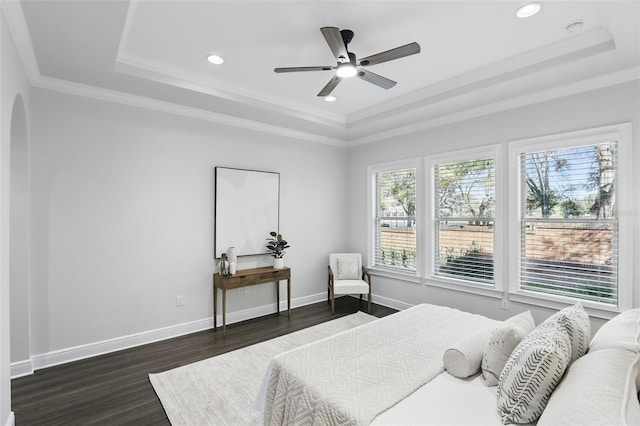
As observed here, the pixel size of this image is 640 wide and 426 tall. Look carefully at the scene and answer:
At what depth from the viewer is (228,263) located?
13.0 ft

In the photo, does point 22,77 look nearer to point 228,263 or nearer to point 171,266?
point 171,266

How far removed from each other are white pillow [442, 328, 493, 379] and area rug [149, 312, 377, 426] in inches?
49.3

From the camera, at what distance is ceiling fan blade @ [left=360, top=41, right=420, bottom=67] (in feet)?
7.42

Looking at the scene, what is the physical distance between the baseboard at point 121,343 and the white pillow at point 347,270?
43.4 inches

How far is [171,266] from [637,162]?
485 cm

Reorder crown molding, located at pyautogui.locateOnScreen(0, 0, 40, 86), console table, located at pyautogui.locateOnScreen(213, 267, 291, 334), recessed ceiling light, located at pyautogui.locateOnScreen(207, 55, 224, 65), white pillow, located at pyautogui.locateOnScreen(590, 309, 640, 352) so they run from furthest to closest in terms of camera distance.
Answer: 1. console table, located at pyautogui.locateOnScreen(213, 267, 291, 334)
2. recessed ceiling light, located at pyautogui.locateOnScreen(207, 55, 224, 65)
3. crown molding, located at pyautogui.locateOnScreen(0, 0, 40, 86)
4. white pillow, located at pyautogui.locateOnScreen(590, 309, 640, 352)

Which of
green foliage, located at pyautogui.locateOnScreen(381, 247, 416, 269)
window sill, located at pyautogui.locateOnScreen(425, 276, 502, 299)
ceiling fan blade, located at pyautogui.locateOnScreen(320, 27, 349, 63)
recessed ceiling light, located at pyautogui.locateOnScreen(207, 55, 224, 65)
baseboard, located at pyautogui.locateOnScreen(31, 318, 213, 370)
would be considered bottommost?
baseboard, located at pyautogui.locateOnScreen(31, 318, 213, 370)

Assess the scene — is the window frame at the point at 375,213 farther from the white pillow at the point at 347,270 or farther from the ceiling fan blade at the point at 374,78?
the ceiling fan blade at the point at 374,78

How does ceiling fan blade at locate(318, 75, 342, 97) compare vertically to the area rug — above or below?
above

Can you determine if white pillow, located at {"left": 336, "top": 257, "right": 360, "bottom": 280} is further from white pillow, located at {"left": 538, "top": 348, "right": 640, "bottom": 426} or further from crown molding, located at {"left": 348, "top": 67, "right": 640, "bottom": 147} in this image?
white pillow, located at {"left": 538, "top": 348, "right": 640, "bottom": 426}

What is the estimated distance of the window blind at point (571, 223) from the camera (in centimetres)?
299

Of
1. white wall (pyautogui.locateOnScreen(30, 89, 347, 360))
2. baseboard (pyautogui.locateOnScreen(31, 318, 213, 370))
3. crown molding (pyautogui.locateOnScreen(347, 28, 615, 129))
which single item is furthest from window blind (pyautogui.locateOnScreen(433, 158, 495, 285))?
baseboard (pyautogui.locateOnScreen(31, 318, 213, 370))

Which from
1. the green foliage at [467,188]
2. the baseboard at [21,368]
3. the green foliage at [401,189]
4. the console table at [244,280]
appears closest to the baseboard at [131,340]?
the baseboard at [21,368]

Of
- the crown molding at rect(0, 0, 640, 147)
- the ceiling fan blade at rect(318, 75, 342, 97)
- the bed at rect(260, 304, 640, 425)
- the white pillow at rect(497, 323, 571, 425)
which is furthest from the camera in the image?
the ceiling fan blade at rect(318, 75, 342, 97)
